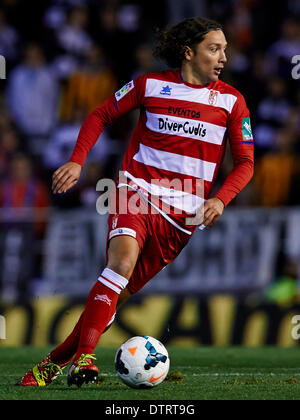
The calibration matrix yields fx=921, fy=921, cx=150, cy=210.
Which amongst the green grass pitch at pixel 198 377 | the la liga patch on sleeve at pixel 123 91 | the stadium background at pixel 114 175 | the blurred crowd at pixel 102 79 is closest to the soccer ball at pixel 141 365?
the green grass pitch at pixel 198 377

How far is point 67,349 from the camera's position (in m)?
6.11

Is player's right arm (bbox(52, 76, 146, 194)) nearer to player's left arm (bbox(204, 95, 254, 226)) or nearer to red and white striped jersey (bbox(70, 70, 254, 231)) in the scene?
red and white striped jersey (bbox(70, 70, 254, 231))

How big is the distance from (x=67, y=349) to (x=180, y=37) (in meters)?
2.33

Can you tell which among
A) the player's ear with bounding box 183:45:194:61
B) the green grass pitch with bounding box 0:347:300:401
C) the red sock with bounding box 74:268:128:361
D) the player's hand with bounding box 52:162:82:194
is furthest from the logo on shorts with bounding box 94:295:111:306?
the player's ear with bounding box 183:45:194:61

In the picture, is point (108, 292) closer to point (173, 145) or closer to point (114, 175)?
point (173, 145)

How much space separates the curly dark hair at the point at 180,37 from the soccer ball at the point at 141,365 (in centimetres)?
210

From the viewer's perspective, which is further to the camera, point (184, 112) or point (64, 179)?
point (184, 112)

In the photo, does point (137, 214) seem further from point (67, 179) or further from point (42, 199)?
point (42, 199)

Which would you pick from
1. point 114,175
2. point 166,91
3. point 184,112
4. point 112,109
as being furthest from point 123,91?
point 114,175

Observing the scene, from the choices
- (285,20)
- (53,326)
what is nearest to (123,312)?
(53,326)

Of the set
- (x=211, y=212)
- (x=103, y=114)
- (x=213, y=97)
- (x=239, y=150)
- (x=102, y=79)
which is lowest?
(x=211, y=212)

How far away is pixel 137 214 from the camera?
20.3 ft

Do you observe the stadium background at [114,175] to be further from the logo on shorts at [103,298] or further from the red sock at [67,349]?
the logo on shorts at [103,298]

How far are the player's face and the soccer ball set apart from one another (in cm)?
192
